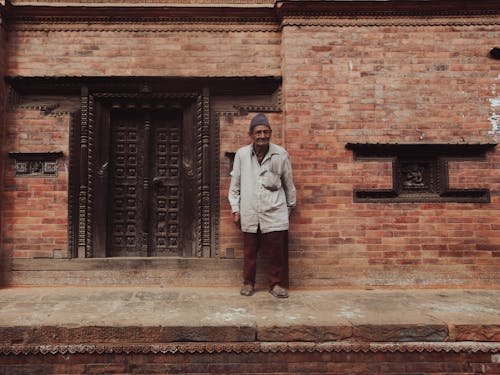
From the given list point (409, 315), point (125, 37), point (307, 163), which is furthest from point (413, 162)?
point (125, 37)

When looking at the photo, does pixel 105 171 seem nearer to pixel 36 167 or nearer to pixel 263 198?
pixel 36 167

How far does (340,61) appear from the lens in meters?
4.57

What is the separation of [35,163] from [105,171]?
0.86 m

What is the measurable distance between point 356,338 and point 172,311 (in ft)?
5.40

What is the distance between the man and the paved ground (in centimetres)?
36

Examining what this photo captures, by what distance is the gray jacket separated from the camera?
3947mm

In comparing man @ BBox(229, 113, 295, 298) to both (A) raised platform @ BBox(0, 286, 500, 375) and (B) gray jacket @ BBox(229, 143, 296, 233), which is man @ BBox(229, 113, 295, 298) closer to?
(B) gray jacket @ BBox(229, 143, 296, 233)

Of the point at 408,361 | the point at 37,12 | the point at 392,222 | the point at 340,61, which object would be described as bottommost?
the point at 408,361

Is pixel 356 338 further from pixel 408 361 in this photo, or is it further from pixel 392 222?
pixel 392 222

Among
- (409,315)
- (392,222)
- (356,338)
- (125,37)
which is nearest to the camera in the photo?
(356,338)

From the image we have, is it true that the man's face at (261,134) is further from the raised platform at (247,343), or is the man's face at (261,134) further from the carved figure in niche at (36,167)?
the carved figure in niche at (36,167)

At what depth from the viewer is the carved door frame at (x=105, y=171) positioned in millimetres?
4582

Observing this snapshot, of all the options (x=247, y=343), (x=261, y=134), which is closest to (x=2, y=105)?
(x=261, y=134)

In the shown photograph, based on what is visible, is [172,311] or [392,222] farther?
[392,222]
